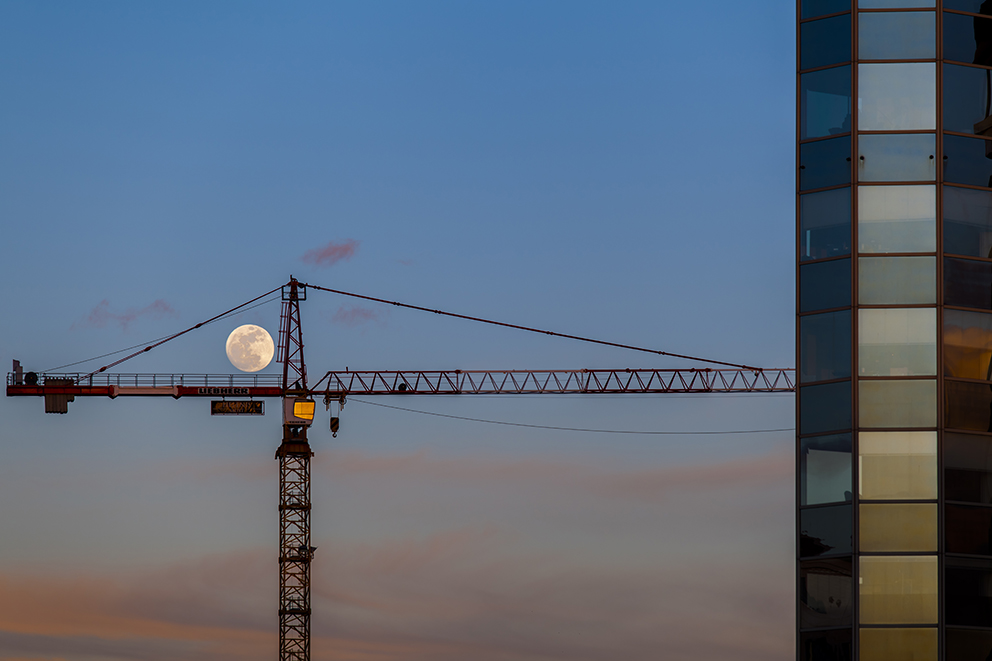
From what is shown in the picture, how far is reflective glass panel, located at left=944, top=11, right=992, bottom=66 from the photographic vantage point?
4594 cm

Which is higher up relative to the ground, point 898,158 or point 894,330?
point 898,158

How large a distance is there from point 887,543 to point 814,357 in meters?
6.62

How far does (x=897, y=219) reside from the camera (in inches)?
1785

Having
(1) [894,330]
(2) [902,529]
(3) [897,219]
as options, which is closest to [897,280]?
(1) [894,330]

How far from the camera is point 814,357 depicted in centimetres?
4556

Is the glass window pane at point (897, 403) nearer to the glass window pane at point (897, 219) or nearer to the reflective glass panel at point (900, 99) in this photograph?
the glass window pane at point (897, 219)

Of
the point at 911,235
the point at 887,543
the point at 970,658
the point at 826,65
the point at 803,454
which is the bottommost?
the point at 970,658

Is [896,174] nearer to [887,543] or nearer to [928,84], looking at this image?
[928,84]

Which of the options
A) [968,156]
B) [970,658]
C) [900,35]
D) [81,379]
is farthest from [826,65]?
[81,379]

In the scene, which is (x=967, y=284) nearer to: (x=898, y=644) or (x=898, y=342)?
(x=898, y=342)

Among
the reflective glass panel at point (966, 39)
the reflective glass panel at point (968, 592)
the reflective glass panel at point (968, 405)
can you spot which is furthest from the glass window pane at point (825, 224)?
the reflective glass panel at point (968, 592)

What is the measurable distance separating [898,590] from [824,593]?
236cm

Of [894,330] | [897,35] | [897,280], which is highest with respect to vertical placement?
[897,35]

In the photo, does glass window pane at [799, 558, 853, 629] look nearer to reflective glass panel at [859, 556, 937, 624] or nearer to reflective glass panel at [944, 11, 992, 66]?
reflective glass panel at [859, 556, 937, 624]
